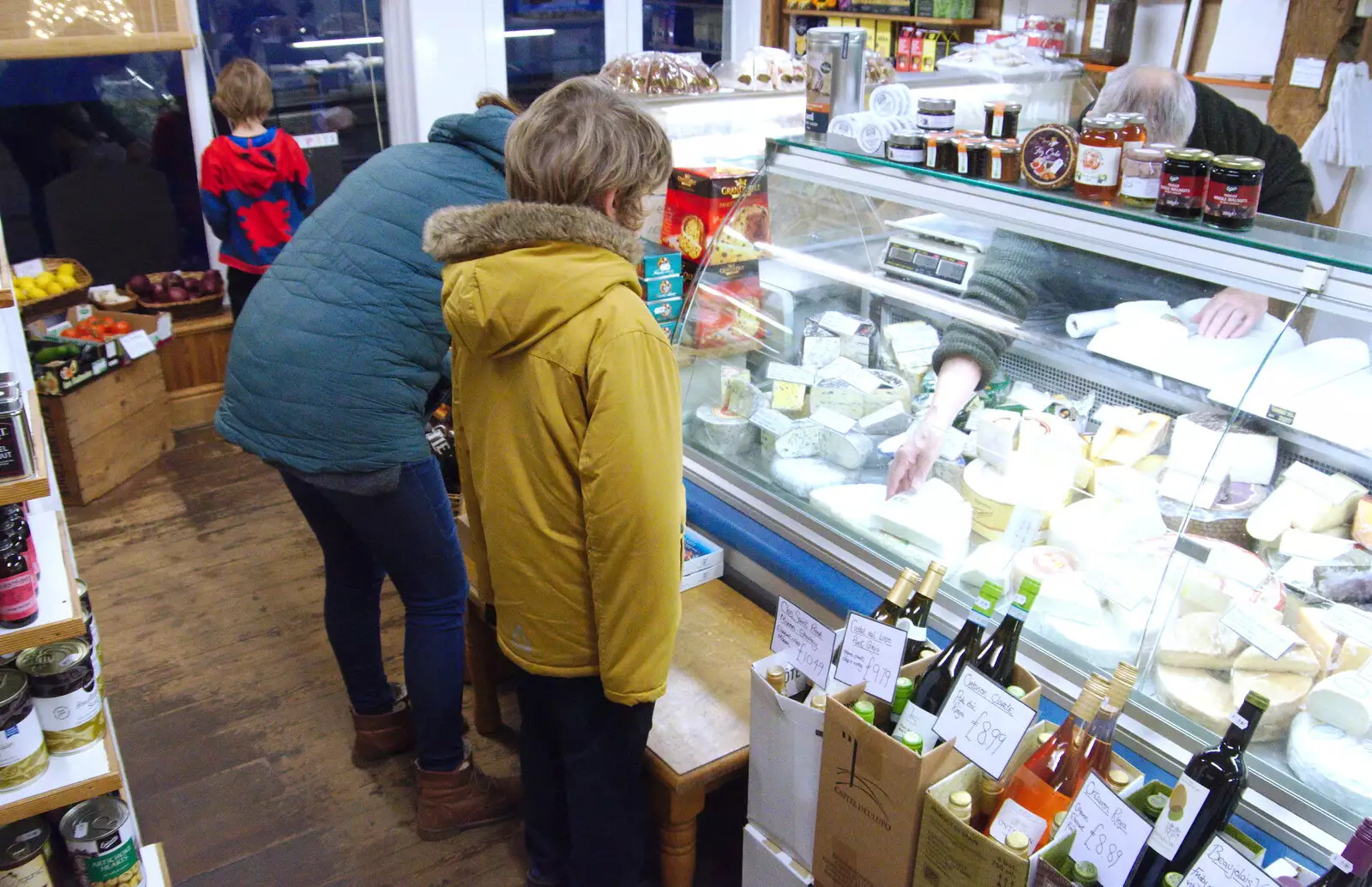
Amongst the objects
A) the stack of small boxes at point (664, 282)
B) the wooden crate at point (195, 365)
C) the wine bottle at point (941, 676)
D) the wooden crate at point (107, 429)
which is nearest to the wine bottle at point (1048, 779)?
the wine bottle at point (941, 676)

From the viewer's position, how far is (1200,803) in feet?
4.77

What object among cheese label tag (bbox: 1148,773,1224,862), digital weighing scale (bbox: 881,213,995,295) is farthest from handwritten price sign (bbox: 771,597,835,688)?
digital weighing scale (bbox: 881,213,995,295)

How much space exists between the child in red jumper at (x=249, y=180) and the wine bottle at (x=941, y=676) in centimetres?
402

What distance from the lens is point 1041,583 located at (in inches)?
81.7

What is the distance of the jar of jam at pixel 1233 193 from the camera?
5.96ft

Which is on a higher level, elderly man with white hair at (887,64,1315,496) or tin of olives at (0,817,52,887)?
elderly man with white hair at (887,64,1315,496)

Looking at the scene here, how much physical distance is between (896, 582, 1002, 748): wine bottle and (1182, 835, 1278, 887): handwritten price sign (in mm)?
475

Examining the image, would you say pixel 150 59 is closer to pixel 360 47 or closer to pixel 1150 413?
pixel 360 47

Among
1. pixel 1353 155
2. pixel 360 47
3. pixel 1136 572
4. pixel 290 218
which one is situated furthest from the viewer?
pixel 360 47

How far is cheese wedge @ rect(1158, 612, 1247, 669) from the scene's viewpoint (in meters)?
1.83

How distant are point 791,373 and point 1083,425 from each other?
752 millimetres

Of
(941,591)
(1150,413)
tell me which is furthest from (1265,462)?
(941,591)

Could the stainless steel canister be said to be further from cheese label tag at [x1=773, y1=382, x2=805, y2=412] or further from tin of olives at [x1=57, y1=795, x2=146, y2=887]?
tin of olives at [x1=57, y1=795, x2=146, y2=887]

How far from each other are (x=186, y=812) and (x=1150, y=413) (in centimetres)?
261
